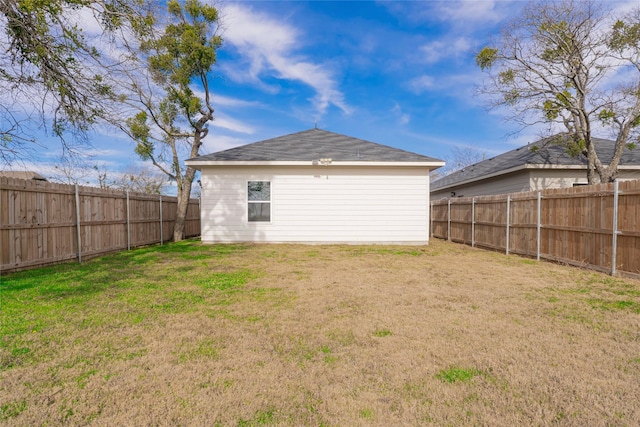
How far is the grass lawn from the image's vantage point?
1940 mm

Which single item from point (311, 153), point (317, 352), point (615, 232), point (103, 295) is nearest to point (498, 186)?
point (615, 232)

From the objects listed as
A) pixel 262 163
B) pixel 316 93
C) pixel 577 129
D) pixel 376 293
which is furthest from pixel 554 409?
pixel 316 93

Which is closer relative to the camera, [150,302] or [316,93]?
[150,302]

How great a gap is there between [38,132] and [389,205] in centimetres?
932

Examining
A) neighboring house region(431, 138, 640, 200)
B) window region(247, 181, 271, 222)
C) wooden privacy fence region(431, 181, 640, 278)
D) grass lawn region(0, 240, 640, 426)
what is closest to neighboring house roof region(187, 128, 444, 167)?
window region(247, 181, 271, 222)

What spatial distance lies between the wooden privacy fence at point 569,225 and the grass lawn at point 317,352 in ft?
3.03

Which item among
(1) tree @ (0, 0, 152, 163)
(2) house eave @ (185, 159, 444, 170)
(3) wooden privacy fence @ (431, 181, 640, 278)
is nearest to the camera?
(1) tree @ (0, 0, 152, 163)

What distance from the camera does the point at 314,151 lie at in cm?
1141

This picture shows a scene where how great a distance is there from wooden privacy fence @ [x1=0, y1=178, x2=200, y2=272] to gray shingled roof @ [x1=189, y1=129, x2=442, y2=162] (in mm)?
2989

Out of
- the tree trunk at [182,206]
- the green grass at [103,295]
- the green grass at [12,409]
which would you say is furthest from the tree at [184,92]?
the green grass at [12,409]

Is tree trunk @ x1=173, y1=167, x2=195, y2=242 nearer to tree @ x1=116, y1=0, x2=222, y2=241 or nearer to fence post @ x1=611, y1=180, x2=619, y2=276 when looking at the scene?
tree @ x1=116, y1=0, x2=222, y2=241

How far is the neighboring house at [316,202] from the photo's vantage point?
35.9ft

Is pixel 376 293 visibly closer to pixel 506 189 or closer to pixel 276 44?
pixel 276 44

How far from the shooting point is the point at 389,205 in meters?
11.0
